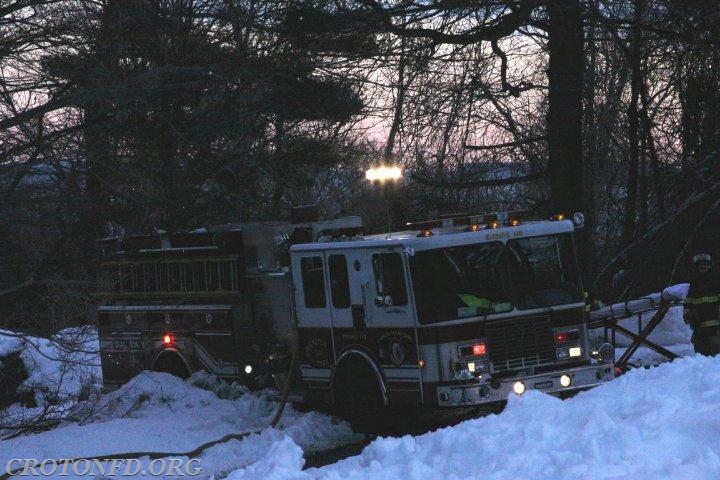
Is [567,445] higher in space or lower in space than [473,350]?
lower

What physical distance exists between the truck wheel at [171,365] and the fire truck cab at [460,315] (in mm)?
3613

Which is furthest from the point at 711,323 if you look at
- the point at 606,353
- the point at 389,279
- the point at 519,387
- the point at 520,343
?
the point at 389,279

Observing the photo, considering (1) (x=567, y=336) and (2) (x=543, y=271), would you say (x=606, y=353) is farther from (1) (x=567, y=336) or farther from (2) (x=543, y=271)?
(2) (x=543, y=271)

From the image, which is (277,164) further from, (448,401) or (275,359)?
(448,401)

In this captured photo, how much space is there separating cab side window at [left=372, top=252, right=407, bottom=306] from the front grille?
3.50 ft

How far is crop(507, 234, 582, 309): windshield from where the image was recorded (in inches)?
489

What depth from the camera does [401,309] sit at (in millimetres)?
12281

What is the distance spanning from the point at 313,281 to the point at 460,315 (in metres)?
2.24

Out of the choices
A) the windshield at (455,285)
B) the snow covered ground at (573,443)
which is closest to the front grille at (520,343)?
the windshield at (455,285)

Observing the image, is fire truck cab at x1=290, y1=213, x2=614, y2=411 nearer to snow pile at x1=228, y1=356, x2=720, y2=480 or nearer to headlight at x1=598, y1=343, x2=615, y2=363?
headlight at x1=598, y1=343, x2=615, y2=363

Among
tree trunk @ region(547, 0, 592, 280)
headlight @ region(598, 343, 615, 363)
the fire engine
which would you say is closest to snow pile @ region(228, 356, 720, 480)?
the fire engine

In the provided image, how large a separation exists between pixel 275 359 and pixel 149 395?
2.05 m

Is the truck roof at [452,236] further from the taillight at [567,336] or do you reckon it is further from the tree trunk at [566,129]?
the tree trunk at [566,129]

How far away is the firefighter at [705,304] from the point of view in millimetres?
13898
